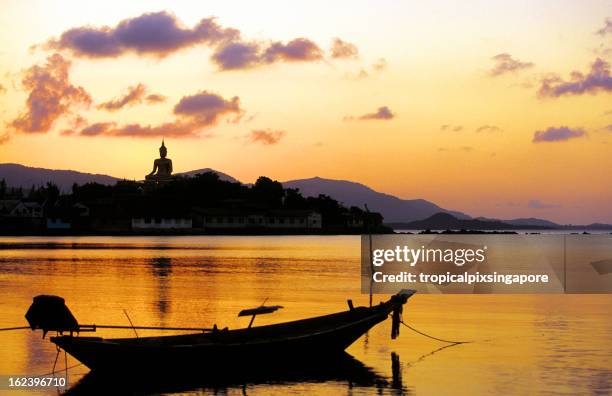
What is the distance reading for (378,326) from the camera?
96.6 ft

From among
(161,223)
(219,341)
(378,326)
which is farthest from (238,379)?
(161,223)

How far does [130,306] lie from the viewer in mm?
37062

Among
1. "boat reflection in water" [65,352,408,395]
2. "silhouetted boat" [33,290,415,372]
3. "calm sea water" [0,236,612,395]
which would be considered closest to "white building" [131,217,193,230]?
"calm sea water" [0,236,612,395]

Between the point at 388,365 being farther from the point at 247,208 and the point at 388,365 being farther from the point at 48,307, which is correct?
the point at 247,208

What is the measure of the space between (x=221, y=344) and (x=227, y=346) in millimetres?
146

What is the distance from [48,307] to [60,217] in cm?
14700

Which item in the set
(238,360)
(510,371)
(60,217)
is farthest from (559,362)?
(60,217)

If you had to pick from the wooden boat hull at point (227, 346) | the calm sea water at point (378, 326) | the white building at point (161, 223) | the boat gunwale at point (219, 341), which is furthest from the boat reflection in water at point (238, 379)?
the white building at point (161, 223)

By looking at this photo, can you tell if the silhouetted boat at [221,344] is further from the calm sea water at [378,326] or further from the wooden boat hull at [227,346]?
the calm sea water at [378,326]

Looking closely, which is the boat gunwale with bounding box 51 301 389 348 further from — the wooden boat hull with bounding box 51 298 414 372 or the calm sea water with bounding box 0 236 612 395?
the calm sea water with bounding box 0 236 612 395

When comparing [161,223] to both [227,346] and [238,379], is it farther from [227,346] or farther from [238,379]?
[227,346]

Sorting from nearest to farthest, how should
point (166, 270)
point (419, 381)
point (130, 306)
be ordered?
point (419, 381) → point (130, 306) → point (166, 270)

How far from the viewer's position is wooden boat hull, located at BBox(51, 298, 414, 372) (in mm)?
19469

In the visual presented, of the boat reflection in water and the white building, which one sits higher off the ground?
the white building
